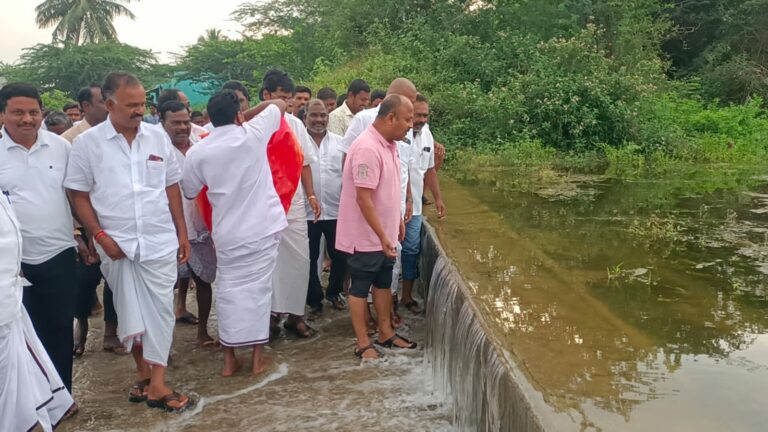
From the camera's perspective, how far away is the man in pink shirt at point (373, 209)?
13.6 ft

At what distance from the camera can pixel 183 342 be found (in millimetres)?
4949

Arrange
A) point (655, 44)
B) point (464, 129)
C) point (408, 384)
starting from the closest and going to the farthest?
point (408, 384), point (464, 129), point (655, 44)

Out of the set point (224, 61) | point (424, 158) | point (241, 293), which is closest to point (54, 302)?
point (241, 293)

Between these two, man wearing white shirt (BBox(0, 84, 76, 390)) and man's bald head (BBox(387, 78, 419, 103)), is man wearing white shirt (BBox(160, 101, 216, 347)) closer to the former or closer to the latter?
man wearing white shirt (BBox(0, 84, 76, 390))

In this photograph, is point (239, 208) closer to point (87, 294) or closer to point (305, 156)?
point (305, 156)

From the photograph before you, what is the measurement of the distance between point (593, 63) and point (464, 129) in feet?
10.1

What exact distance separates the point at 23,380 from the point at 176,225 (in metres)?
1.25

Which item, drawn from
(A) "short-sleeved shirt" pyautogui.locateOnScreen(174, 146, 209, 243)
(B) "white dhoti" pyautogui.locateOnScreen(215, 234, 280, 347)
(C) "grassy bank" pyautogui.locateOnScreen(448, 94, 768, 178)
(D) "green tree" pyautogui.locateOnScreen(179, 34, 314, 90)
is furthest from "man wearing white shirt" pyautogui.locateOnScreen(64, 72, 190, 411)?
(D) "green tree" pyautogui.locateOnScreen(179, 34, 314, 90)

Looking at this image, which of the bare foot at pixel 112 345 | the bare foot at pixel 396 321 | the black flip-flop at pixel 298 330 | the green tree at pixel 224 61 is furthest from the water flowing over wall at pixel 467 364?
the green tree at pixel 224 61

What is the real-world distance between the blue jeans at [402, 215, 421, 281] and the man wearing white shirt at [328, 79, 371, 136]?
62.2 inches

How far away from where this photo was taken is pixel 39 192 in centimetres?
340

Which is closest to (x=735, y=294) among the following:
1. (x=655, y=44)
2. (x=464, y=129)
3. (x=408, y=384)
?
(x=408, y=384)

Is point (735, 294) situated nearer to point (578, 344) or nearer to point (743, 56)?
point (578, 344)

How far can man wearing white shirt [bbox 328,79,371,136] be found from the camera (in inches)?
251
